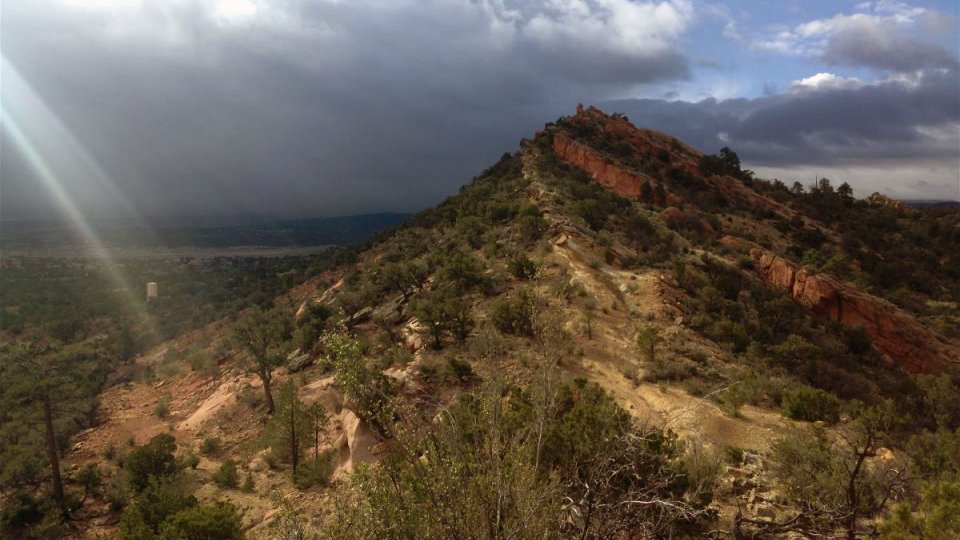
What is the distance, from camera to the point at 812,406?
12.8m

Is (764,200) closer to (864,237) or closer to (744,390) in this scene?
(864,237)

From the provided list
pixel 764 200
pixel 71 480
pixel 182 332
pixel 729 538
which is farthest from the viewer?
pixel 764 200

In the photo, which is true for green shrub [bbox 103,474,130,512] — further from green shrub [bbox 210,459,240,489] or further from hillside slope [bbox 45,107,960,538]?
green shrub [bbox 210,459,240,489]

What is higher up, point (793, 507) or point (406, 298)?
point (406, 298)

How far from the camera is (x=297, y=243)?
174m

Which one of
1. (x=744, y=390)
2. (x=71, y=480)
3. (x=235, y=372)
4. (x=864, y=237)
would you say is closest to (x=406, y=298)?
(x=235, y=372)

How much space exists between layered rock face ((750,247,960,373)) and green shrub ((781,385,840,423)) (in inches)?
529

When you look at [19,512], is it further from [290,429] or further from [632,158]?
[632,158]

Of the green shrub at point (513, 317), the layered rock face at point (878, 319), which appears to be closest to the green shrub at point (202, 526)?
the green shrub at point (513, 317)

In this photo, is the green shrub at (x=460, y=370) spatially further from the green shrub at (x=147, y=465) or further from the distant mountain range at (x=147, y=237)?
the distant mountain range at (x=147, y=237)

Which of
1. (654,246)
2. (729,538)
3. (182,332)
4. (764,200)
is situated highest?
(764,200)

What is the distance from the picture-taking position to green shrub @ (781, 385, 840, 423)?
41.3 feet

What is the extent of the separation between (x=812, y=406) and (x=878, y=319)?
15177 mm

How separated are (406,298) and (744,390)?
15.8m
